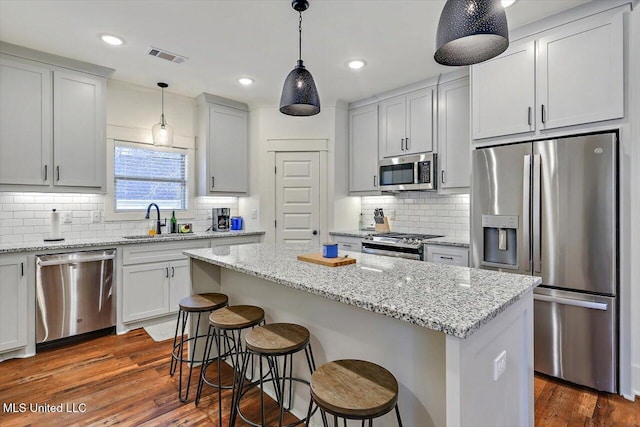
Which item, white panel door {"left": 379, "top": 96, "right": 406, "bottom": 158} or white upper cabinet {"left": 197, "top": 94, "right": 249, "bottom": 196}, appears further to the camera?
white upper cabinet {"left": 197, "top": 94, "right": 249, "bottom": 196}

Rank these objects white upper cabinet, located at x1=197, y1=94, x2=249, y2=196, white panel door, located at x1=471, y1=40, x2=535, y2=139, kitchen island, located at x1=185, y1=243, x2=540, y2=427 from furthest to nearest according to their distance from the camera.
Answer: white upper cabinet, located at x1=197, y1=94, x2=249, y2=196 < white panel door, located at x1=471, y1=40, x2=535, y2=139 < kitchen island, located at x1=185, y1=243, x2=540, y2=427

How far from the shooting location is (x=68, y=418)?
6.69 feet

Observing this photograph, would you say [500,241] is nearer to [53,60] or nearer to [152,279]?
[152,279]

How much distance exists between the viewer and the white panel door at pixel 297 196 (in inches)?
176

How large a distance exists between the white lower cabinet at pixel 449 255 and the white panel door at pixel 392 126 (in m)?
1.27

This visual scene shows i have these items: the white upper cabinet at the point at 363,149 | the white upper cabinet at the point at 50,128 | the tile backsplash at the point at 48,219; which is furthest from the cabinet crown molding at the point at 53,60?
the white upper cabinet at the point at 363,149

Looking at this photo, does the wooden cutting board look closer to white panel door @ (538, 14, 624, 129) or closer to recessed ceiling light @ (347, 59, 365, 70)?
white panel door @ (538, 14, 624, 129)

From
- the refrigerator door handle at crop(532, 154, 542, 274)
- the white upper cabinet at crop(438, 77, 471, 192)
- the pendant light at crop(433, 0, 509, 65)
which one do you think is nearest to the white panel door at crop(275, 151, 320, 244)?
the white upper cabinet at crop(438, 77, 471, 192)

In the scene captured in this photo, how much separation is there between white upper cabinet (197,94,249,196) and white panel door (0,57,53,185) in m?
1.54

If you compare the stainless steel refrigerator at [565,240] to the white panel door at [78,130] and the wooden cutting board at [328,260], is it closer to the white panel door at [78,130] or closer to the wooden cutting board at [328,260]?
the wooden cutting board at [328,260]

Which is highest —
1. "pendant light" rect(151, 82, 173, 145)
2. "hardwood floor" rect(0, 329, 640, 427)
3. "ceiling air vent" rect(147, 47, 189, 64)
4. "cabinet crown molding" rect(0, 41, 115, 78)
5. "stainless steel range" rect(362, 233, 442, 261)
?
"ceiling air vent" rect(147, 47, 189, 64)

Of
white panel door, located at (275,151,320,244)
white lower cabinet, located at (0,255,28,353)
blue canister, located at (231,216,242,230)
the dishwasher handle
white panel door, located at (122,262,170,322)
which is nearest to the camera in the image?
white lower cabinet, located at (0,255,28,353)

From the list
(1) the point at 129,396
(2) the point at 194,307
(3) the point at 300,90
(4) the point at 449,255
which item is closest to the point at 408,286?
(3) the point at 300,90

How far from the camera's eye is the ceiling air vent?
3042mm
